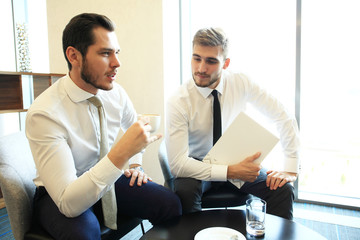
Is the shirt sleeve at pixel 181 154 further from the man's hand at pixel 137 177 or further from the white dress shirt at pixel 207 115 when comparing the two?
the man's hand at pixel 137 177

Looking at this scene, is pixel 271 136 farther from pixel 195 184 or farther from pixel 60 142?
pixel 60 142

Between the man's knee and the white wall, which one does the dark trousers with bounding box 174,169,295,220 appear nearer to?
the man's knee

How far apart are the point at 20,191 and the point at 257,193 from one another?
3.92 feet

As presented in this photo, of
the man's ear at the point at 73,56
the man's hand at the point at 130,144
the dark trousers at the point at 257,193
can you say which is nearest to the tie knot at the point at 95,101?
the man's ear at the point at 73,56

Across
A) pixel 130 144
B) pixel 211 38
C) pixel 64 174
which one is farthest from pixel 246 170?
pixel 64 174

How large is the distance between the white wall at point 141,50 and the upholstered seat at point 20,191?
132 centimetres

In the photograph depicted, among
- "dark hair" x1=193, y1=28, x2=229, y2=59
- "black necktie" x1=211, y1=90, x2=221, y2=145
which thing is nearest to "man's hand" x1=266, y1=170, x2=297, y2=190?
"black necktie" x1=211, y1=90, x2=221, y2=145

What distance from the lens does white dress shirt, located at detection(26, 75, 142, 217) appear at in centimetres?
110

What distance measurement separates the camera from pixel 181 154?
1602 millimetres

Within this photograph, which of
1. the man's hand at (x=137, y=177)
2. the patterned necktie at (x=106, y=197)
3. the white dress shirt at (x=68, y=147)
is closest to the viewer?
the white dress shirt at (x=68, y=147)

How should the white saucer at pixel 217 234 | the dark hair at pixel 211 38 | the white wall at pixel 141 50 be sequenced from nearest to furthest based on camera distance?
the white saucer at pixel 217 234 < the dark hair at pixel 211 38 < the white wall at pixel 141 50

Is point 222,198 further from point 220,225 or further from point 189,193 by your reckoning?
point 220,225

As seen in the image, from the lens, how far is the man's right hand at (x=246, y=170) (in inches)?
56.9

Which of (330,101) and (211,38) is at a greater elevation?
(211,38)
